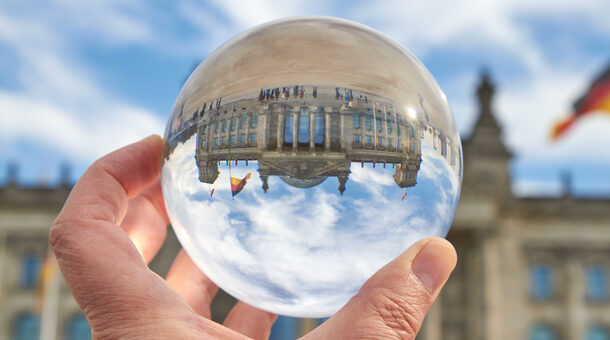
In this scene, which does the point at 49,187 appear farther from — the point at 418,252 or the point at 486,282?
the point at 418,252

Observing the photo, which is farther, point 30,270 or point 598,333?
point 30,270

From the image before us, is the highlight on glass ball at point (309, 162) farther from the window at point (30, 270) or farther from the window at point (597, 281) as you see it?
the window at point (597, 281)

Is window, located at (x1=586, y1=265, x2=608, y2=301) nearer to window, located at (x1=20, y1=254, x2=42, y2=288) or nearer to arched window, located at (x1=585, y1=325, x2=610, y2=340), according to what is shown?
arched window, located at (x1=585, y1=325, x2=610, y2=340)

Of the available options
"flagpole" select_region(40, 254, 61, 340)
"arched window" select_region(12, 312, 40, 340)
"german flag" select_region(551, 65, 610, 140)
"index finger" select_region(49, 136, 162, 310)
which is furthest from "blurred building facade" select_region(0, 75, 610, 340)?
"index finger" select_region(49, 136, 162, 310)

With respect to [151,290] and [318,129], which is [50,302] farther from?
[318,129]

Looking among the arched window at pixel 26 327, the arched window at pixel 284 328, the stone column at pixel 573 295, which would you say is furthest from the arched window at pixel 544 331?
the arched window at pixel 26 327

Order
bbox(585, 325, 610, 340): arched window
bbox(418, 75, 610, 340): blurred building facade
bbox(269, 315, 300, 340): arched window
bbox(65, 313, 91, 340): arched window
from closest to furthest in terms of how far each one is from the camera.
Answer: bbox(418, 75, 610, 340): blurred building facade → bbox(269, 315, 300, 340): arched window → bbox(65, 313, 91, 340): arched window → bbox(585, 325, 610, 340): arched window

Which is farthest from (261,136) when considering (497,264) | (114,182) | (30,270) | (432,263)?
(30,270)

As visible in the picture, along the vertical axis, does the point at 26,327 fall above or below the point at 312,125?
below
